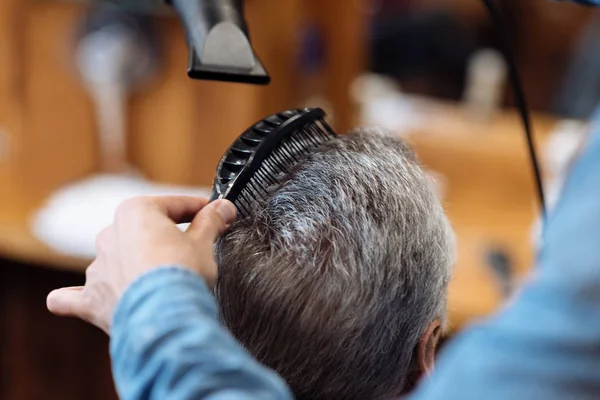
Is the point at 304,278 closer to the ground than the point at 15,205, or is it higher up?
higher up

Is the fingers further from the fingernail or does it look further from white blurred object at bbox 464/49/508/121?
white blurred object at bbox 464/49/508/121

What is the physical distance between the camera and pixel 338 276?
541 millimetres

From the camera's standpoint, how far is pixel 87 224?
56.3 inches

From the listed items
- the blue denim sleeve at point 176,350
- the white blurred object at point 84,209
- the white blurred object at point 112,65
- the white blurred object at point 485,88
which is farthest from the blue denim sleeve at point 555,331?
the white blurred object at point 485,88

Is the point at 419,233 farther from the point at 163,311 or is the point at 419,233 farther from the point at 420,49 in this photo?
the point at 420,49

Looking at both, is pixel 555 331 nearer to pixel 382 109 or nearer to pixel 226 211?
pixel 226 211

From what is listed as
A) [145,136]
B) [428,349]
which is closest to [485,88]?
[145,136]

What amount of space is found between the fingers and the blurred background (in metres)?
0.88

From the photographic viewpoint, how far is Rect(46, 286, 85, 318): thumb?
1.50 ft

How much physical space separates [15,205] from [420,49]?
1543mm

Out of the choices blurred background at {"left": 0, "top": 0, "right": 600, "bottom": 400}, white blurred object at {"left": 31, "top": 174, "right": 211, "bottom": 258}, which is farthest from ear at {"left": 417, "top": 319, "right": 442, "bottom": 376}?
white blurred object at {"left": 31, "top": 174, "right": 211, "bottom": 258}

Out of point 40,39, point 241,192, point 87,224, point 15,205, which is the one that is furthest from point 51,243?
point 241,192

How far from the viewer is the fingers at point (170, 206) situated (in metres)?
0.45

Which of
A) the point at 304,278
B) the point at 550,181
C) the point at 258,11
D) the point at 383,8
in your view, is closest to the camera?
the point at 304,278
